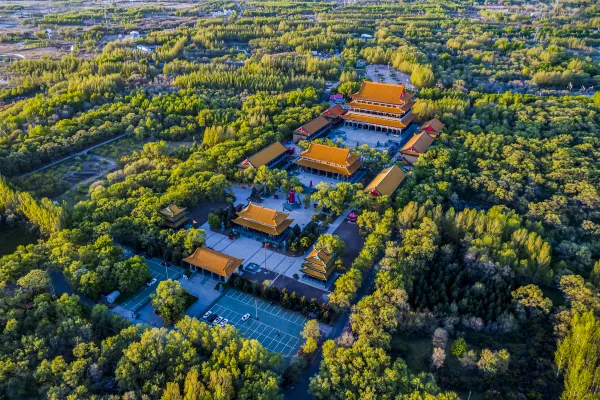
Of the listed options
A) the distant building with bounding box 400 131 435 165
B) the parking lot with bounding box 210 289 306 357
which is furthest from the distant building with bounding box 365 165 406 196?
the parking lot with bounding box 210 289 306 357

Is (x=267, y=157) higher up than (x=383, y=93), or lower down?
lower down

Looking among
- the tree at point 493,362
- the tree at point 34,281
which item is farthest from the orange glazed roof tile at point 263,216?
the tree at point 493,362

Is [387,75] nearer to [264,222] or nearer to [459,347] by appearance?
[264,222]

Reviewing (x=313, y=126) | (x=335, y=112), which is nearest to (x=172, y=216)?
(x=313, y=126)

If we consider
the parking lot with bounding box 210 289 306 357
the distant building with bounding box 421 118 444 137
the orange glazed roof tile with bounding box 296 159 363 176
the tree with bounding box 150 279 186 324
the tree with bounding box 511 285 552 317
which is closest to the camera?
the parking lot with bounding box 210 289 306 357

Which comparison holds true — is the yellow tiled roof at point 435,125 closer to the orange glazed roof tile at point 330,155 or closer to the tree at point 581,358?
the orange glazed roof tile at point 330,155

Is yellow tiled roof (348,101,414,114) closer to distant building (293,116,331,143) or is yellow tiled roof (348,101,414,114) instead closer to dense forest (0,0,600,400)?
dense forest (0,0,600,400)

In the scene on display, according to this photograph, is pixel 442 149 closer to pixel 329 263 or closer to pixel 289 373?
pixel 329 263

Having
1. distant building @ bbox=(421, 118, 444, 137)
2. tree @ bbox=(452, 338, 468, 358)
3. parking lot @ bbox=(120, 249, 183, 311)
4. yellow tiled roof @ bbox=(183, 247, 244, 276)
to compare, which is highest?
distant building @ bbox=(421, 118, 444, 137)

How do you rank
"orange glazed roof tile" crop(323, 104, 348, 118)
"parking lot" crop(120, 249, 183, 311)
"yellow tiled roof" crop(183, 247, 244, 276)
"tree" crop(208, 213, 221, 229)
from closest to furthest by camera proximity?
"parking lot" crop(120, 249, 183, 311)
"yellow tiled roof" crop(183, 247, 244, 276)
"tree" crop(208, 213, 221, 229)
"orange glazed roof tile" crop(323, 104, 348, 118)
